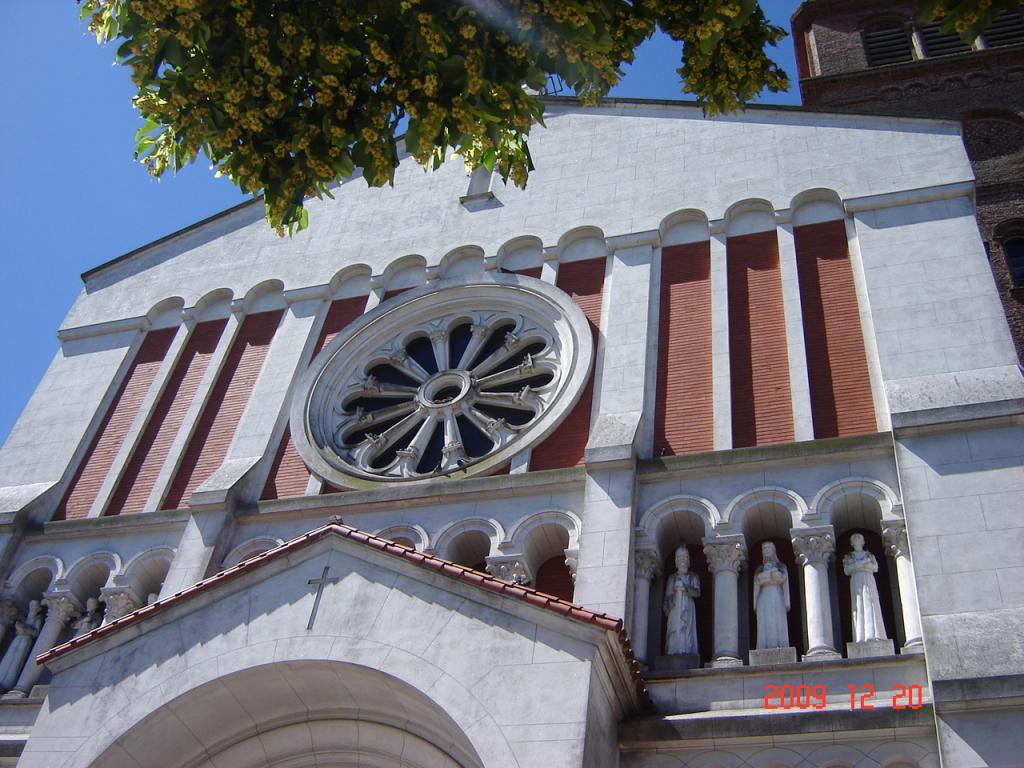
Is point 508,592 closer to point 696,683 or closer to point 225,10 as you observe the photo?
point 696,683

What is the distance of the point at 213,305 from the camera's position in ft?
64.6

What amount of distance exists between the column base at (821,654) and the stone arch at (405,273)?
9218mm

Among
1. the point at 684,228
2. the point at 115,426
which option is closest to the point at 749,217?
the point at 684,228

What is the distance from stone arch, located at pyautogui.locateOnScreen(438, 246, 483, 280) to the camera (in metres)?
18.3

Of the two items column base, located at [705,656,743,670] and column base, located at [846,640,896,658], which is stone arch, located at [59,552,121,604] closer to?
column base, located at [705,656,743,670]

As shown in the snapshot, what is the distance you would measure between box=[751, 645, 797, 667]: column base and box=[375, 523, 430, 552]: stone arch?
4.11 meters

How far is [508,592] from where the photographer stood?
10.5m

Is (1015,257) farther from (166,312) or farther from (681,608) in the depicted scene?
(166,312)

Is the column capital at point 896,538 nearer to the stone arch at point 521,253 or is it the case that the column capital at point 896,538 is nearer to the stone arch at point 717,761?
the stone arch at point 717,761

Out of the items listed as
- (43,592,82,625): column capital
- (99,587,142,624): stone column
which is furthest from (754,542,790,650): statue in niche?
(43,592,82,625): column capital

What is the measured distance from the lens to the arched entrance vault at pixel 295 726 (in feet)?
35.0

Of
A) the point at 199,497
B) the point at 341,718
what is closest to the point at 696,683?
the point at 341,718

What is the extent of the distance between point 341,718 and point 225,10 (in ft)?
21.4
